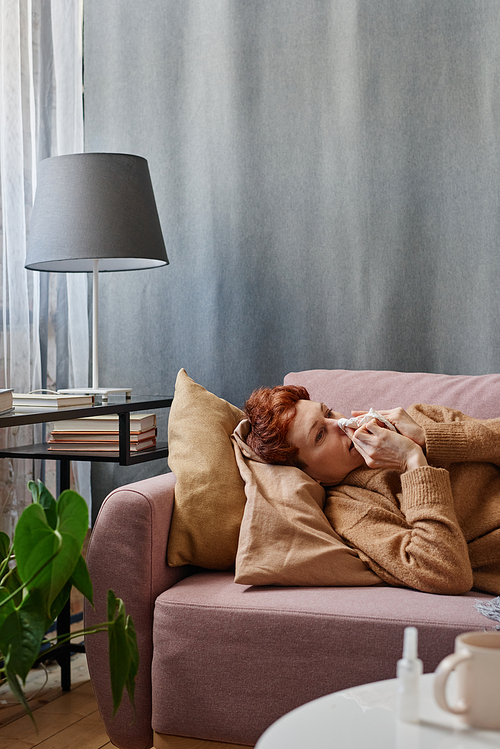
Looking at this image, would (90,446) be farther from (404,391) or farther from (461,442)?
(461,442)

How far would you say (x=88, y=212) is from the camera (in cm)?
204

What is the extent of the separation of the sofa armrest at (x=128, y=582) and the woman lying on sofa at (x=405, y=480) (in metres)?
0.33

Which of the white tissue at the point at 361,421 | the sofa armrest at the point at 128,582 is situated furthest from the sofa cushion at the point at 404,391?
the sofa armrest at the point at 128,582

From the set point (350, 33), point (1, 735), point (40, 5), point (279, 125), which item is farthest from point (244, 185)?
point (1, 735)

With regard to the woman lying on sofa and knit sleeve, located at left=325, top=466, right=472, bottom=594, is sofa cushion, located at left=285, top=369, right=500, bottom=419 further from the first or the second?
knit sleeve, located at left=325, top=466, right=472, bottom=594

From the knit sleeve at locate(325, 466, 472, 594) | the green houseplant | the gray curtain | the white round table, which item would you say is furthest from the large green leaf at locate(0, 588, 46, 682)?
the gray curtain

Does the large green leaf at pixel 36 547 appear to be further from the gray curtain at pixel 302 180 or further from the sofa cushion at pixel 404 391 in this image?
the gray curtain at pixel 302 180

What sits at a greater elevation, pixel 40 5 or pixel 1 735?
pixel 40 5

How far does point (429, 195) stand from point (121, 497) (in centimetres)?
138

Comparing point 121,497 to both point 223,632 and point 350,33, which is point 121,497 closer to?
point 223,632

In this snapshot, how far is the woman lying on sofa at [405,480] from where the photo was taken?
1.39m

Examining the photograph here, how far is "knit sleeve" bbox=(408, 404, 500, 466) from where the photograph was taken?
1.53 metres

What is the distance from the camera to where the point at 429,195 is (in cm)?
219

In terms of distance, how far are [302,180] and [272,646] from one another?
5.13ft
